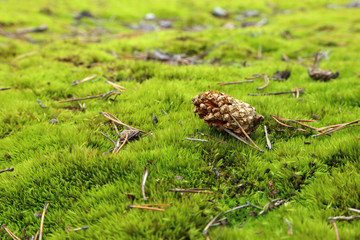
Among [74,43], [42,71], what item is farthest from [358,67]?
[74,43]

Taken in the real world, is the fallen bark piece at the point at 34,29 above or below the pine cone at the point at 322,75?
above

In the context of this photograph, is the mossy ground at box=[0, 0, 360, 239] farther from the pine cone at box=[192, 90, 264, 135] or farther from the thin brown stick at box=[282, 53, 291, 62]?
the thin brown stick at box=[282, 53, 291, 62]

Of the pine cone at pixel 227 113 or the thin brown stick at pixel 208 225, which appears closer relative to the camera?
the thin brown stick at pixel 208 225

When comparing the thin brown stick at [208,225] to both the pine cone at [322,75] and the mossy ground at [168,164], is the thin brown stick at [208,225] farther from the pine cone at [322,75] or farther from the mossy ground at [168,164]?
the pine cone at [322,75]

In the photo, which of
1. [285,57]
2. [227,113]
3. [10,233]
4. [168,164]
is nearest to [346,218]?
[227,113]

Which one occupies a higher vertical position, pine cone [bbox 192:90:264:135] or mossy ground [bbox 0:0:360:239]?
pine cone [bbox 192:90:264:135]

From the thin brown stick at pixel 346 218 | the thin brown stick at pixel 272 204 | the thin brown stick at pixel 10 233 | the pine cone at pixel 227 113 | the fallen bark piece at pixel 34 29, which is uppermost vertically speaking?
the fallen bark piece at pixel 34 29

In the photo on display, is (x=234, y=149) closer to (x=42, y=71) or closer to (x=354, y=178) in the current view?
(x=354, y=178)

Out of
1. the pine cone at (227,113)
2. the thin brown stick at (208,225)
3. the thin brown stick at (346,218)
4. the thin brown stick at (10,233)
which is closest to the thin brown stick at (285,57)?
the pine cone at (227,113)

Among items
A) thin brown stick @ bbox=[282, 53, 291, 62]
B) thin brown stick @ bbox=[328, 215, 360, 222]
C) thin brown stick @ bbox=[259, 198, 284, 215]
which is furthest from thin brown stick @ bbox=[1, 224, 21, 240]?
thin brown stick @ bbox=[282, 53, 291, 62]
